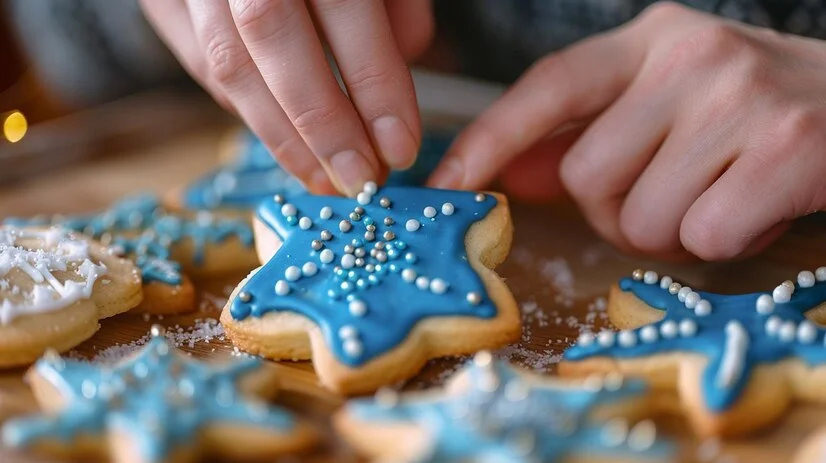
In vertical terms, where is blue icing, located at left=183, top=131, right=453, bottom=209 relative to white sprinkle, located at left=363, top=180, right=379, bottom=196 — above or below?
below

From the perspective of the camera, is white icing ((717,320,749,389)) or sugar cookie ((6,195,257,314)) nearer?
white icing ((717,320,749,389))

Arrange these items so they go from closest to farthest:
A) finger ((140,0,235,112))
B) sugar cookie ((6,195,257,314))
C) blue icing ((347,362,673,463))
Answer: blue icing ((347,362,673,463)), sugar cookie ((6,195,257,314)), finger ((140,0,235,112))

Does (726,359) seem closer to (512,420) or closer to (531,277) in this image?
(512,420)

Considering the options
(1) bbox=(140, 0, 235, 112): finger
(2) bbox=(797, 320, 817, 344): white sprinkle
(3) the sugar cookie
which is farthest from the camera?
(1) bbox=(140, 0, 235, 112): finger

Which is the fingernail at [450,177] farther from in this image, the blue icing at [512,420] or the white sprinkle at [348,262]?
the blue icing at [512,420]

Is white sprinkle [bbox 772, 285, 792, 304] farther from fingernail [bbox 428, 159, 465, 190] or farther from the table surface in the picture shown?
fingernail [bbox 428, 159, 465, 190]

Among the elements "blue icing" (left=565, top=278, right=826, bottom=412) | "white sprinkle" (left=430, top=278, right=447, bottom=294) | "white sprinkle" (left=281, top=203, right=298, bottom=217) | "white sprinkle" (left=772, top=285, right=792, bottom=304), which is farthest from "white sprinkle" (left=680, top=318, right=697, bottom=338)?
"white sprinkle" (left=281, top=203, right=298, bottom=217)

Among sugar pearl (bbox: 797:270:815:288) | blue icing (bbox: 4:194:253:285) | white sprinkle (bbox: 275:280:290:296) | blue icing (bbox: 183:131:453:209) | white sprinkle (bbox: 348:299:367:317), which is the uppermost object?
white sprinkle (bbox: 348:299:367:317)
